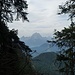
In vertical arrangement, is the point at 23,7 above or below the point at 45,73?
above

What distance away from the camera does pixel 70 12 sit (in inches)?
720

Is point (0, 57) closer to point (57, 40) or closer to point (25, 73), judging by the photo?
point (25, 73)

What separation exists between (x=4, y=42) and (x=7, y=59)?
390cm

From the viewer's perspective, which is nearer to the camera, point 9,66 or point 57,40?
point 9,66

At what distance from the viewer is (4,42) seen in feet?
25.7

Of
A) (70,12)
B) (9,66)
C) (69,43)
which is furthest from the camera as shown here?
(69,43)

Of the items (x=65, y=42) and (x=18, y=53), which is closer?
(x=18, y=53)

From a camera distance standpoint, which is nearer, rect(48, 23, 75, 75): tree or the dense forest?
the dense forest

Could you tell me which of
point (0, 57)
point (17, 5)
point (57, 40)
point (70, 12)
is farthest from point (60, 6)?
point (0, 57)

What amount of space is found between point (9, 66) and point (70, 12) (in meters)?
14.7

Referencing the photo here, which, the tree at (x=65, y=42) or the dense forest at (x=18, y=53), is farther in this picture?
the tree at (x=65, y=42)

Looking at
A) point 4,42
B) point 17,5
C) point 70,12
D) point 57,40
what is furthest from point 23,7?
point 57,40

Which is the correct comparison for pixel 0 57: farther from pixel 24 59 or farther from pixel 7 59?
pixel 24 59

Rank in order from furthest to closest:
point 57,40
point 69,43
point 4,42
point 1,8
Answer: point 57,40
point 69,43
point 1,8
point 4,42
